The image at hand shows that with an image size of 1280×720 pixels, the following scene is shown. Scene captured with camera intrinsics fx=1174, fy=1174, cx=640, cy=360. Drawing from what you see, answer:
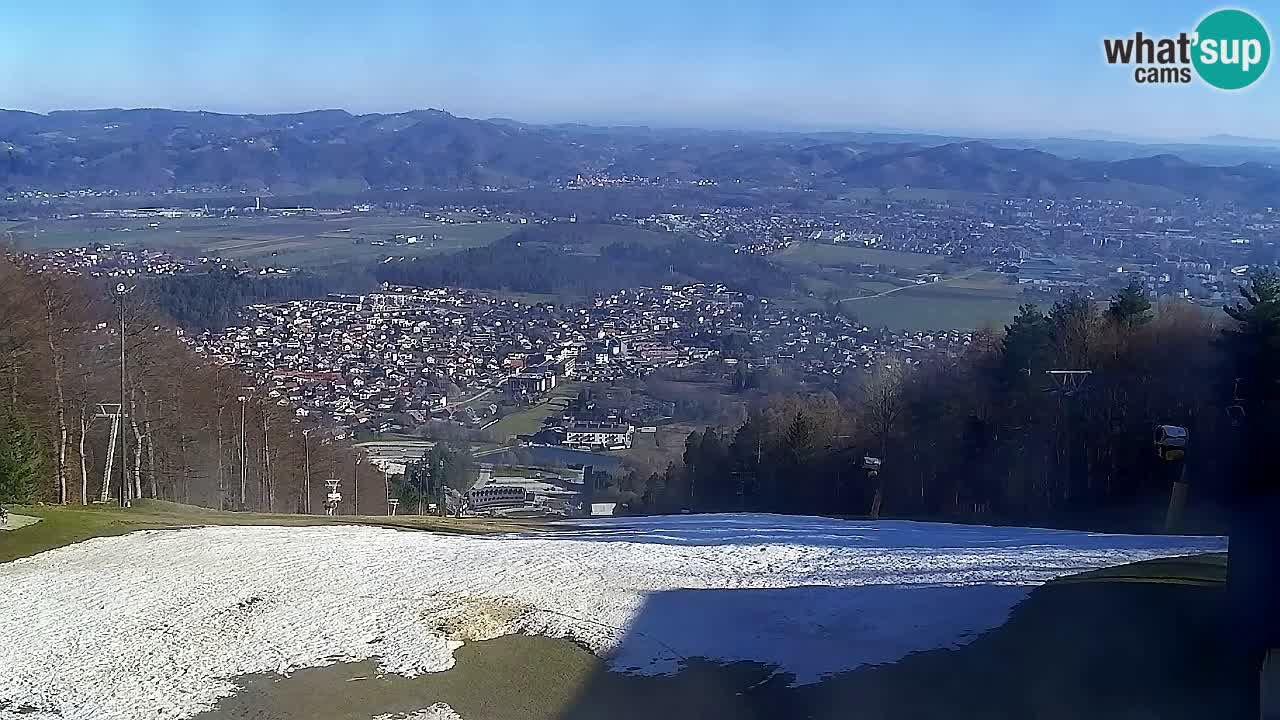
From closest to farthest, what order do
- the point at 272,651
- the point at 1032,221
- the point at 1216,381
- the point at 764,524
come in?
the point at 272,651 < the point at 764,524 < the point at 1216,381 < the point at 1032,221

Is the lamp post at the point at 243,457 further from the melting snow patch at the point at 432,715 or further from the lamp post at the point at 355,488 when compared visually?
the melting snow patch at the point at 432,715

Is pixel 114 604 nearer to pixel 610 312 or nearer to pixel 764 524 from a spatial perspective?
pixel 764 524

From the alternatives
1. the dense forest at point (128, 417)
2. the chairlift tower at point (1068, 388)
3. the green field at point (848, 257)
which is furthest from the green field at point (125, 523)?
the green field at point (848, 257)

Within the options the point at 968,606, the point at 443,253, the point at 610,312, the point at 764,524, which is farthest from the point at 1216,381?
the point at 443,253

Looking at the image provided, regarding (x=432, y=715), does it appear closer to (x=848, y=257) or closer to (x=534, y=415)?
(x=534, y=415)

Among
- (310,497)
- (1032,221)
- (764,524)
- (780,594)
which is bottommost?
(310,497)

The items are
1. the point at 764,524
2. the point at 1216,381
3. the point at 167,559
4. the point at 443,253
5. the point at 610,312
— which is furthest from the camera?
the point at 443,253
